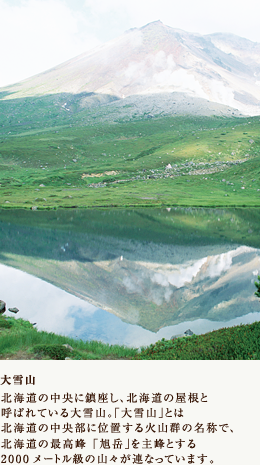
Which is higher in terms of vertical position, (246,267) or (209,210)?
(246,267)

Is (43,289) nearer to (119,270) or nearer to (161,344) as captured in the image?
(119,270)

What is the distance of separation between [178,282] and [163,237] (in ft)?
81.8

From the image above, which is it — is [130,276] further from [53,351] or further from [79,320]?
[53,351]

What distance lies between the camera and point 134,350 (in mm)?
19562

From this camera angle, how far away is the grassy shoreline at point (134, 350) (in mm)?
16109

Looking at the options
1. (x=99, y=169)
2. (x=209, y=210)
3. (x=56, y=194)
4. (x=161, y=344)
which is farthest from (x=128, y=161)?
(x=161, y=344)

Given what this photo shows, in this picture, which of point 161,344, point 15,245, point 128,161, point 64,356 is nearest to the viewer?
point 64,356

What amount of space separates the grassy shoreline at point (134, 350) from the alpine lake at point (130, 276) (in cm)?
317

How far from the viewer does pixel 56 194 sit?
4870 inches

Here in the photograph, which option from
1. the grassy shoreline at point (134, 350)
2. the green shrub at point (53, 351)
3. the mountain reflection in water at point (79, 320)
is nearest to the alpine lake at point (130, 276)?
the mountain reflection in water at point (79, 320)

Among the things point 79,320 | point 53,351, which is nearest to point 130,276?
point 79,320

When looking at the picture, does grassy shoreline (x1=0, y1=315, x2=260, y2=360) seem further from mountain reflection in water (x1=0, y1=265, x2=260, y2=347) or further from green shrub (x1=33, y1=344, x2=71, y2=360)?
mountain reflection in water (x1=0, y1=265, x2=260, y2=347)

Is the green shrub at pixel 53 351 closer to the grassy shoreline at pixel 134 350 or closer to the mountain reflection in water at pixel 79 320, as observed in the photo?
the grassy shoreline at pixel 134 350
